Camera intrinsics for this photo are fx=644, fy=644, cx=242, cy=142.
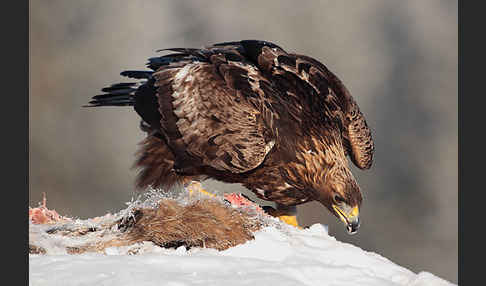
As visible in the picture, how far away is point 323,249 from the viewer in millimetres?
3963

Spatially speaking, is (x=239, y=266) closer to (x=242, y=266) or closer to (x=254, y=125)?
(x=242, y=266)

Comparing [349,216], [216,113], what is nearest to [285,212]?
[349,216]

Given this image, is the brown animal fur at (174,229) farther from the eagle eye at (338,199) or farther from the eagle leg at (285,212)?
the eagle leg at (285,212)

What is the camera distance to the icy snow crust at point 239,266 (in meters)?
3.16

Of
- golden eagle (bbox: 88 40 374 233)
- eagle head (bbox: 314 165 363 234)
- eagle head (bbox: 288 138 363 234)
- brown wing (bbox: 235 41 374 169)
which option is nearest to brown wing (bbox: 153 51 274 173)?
golden eagle (bbox: 88 40 374 233)

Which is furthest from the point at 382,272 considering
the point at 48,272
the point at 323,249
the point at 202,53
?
the point at 202,53

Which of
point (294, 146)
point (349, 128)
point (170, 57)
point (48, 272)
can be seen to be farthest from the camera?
point (170, 57)

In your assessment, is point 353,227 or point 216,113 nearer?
point 353,227

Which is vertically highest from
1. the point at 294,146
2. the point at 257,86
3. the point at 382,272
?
the point at 257,86

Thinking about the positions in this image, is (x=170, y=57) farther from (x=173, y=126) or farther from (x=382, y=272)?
(x=382, y=272)

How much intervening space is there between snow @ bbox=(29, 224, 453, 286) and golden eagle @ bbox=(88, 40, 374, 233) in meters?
1.75

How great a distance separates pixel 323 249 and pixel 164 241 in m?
0.98

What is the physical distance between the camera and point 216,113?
6.05 meters

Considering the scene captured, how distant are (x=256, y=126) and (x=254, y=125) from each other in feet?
0.07
